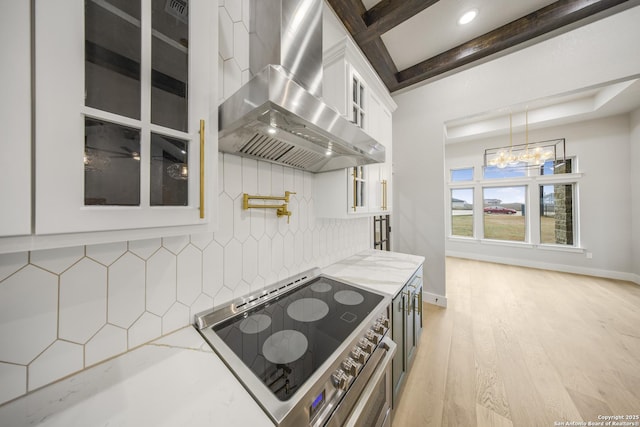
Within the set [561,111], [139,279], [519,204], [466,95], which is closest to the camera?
[139,279]

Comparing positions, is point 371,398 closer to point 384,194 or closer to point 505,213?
point 384,194

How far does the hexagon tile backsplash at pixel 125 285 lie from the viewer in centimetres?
56

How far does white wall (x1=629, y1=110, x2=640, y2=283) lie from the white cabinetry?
4949 millimetres

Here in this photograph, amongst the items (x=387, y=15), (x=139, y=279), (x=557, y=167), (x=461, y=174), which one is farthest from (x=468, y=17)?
(x=557, y=167)

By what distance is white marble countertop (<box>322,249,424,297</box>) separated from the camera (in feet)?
4.42

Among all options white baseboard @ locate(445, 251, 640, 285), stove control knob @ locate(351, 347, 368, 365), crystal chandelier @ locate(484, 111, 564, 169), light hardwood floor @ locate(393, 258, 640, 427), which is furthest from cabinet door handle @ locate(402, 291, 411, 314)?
white baseboard @ locate(445, 251, 640, 285)

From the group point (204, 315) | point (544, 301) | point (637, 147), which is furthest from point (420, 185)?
point (637, 147)

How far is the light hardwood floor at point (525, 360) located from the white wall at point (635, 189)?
2.60 ft

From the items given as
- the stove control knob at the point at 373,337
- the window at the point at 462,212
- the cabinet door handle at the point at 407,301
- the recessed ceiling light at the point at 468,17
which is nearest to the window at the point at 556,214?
the window at the point at 462,212

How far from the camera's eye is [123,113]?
505 mm

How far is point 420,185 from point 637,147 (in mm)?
3997

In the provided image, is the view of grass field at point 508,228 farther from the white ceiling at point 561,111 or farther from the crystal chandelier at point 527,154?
the white ceiling at point 561,111

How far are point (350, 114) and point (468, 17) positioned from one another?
5.08 feet

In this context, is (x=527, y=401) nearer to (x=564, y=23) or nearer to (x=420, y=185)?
(x=420, y=185)
